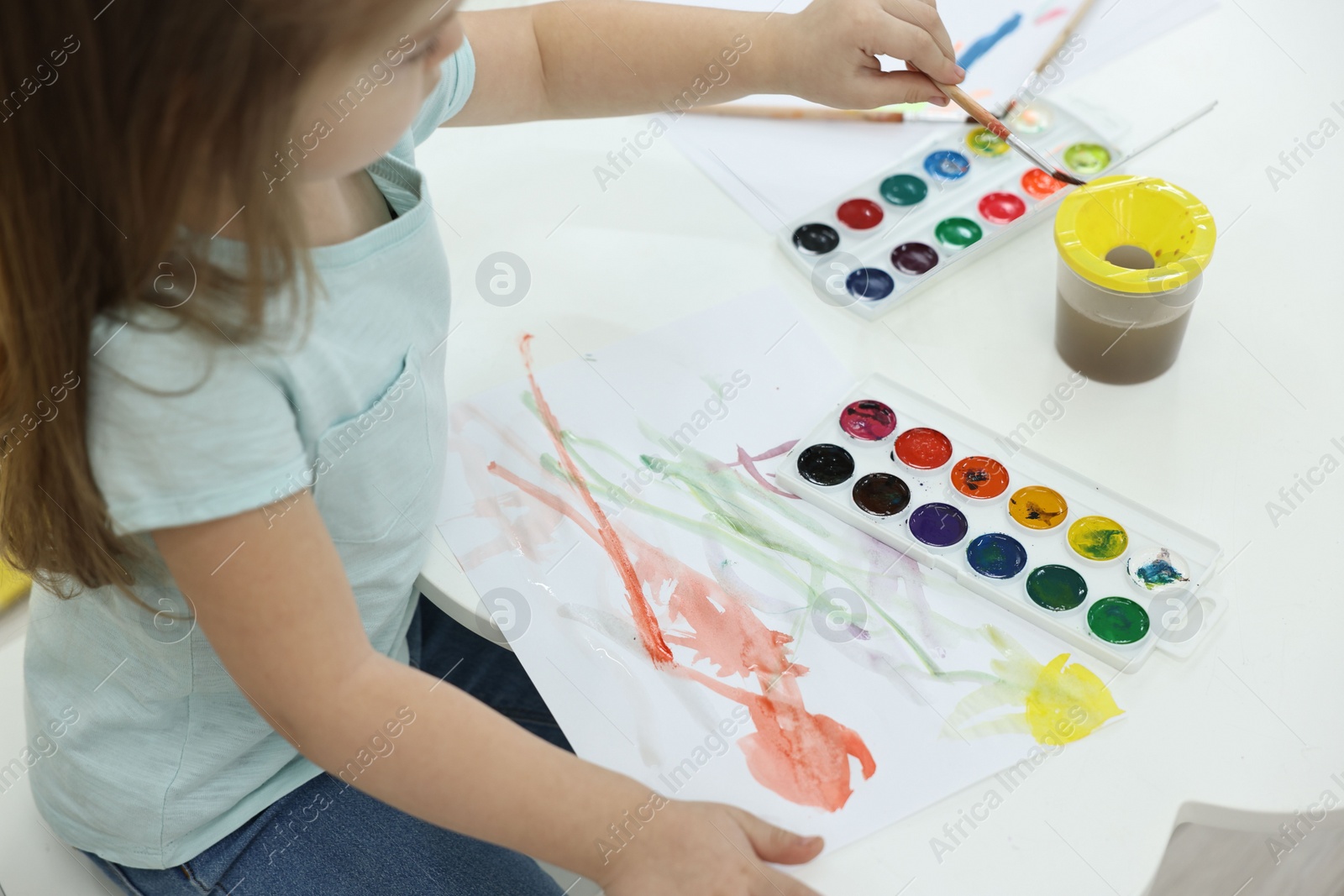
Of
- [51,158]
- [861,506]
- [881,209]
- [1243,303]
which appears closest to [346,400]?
[51,158]

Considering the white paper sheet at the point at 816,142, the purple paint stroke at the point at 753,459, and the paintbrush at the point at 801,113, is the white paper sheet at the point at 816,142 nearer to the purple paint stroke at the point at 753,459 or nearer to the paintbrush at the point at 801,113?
the paintbrush at the point at 801,113

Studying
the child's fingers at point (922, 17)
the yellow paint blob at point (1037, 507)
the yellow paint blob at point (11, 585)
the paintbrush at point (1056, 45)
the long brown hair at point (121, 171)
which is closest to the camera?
the long brown hair at point (121, 171)

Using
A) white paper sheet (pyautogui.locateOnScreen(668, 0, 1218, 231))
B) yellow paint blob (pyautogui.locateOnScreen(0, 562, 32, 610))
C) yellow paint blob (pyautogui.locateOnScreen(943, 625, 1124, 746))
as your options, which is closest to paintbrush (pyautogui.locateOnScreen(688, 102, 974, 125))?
white paper sheet (pyautogui.locateOnScreen(668, 0, 1218, 231))

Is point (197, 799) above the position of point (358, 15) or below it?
below

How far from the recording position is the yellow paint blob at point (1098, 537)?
2.18 feet

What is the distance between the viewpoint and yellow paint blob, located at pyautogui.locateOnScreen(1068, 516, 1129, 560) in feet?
2.18

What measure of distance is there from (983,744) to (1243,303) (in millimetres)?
395

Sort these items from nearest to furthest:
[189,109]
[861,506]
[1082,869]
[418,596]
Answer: [189,109] → [1082,869] → [861,506] → [418,596]

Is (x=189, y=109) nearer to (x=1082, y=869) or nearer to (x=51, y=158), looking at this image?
(x=51, y=158)

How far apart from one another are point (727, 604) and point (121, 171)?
1.29ft

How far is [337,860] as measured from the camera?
72 centimetres

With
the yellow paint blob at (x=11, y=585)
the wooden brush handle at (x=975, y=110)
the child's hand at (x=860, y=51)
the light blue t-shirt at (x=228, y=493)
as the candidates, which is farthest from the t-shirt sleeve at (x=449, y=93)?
the yellow paint blob at (x=11, y=585)

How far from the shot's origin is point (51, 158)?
0.46 m

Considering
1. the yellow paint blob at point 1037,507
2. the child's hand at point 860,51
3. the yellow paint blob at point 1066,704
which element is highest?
the child's hand at point 860,51
